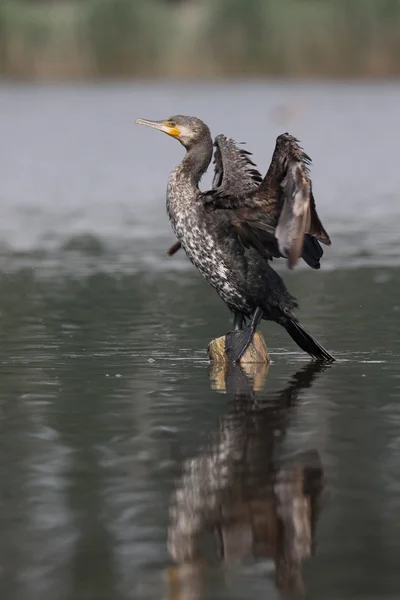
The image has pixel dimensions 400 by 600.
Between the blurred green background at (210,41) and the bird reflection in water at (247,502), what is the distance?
24.8 m

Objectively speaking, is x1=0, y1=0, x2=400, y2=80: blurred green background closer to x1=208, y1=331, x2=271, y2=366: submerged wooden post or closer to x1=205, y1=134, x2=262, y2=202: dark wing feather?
x1=205, y1=134, x2=262, y2=202: dark wing feather

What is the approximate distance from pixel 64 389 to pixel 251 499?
2.30 m

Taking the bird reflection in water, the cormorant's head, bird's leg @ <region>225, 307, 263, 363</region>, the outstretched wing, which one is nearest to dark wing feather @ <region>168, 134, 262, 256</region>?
the cormorant's head

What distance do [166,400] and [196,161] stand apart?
7.21 ft

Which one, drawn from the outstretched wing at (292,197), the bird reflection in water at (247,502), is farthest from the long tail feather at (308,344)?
the bird reflection in water at (247,502)

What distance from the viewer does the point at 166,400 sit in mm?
7078

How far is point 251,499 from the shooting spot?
17.2 feet

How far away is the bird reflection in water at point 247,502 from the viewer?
4559mm

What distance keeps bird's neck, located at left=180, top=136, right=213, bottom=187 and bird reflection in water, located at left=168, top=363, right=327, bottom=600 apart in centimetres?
224

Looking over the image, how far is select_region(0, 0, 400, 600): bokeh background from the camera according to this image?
455cm

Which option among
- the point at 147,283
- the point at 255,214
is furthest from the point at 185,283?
the point at 255,214

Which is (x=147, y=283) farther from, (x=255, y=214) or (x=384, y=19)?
(x=384, y=19)

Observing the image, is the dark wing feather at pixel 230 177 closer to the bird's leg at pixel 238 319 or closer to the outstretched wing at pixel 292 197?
the outstretched wing at pixel 292 197

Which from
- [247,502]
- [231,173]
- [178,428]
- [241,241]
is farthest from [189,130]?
[247,502]
